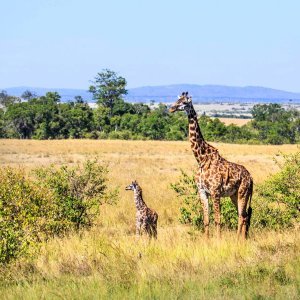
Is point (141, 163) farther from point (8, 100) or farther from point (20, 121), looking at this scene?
point (8, 100)

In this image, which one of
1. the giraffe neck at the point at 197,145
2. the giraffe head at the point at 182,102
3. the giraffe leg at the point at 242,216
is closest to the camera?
the giraffe head at the point at 182,102

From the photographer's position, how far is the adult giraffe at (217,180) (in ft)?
32.9

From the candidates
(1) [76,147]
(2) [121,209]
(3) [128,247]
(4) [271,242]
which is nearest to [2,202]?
(3) [128,247]

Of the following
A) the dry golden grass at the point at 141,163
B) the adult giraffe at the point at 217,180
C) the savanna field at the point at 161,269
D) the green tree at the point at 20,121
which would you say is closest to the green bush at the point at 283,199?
the savanna field at the point at 161,269

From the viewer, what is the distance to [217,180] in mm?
10000

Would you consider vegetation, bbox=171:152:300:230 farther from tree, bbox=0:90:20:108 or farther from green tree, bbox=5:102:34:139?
tree, bbox=0:90:20:108

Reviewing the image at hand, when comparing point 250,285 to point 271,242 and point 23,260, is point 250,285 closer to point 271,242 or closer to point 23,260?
point 271,242

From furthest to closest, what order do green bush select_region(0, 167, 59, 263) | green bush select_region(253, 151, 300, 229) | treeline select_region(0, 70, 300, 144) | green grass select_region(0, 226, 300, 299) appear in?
treeline select_region(0, 70, 300, 144) → green bush select_region(253, 151, 300, 229) → green bush select_region(0, 167, 59, 263) → green grass select_region(0, 226, 300, 299)

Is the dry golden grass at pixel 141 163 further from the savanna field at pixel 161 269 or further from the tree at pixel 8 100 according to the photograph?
the tree at pixel 8 100

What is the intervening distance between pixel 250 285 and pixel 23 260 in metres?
3.16

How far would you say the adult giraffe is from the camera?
10039mm

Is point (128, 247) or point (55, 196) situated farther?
point (55, 196)

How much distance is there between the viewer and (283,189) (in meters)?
12.1

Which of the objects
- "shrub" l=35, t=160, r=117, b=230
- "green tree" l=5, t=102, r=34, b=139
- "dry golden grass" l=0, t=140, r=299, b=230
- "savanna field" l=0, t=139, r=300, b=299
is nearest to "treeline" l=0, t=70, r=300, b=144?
"green tree" l=5, t=102, r=34, b=139
